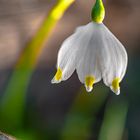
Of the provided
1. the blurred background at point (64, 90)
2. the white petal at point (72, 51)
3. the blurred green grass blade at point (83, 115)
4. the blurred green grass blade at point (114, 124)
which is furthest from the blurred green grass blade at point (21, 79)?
the white petal at point (72, 51)

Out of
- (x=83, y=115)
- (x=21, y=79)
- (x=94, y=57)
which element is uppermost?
(x=94, y=57)

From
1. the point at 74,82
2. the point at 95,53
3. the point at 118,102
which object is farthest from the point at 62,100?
the point at 95,53

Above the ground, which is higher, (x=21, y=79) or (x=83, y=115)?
(x=21, y=79)

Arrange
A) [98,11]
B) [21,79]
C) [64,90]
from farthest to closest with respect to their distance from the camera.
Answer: [64,90], [21,79], [98,11]

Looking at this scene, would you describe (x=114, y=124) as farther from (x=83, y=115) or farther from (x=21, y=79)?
(x=21, y=79)

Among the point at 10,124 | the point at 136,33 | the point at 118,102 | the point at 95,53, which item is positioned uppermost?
the point at 136,33

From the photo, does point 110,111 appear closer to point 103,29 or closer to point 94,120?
point 94,120

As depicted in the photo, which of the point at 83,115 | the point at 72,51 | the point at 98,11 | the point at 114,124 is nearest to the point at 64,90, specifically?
the point at 83,115

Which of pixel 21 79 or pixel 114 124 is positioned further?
pixel 114 124
